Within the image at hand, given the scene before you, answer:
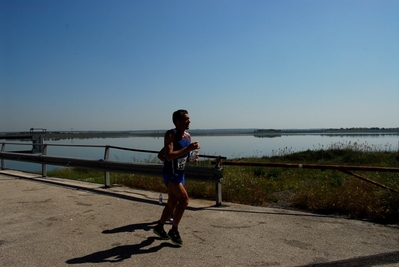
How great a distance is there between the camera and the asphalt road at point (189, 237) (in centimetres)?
443

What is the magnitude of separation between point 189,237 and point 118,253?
1.08 metres

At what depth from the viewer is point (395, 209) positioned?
240 inches

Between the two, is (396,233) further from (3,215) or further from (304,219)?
(3,215)

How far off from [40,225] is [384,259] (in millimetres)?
5037

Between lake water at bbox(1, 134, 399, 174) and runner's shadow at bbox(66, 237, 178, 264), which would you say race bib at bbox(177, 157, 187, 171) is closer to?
runner's shadow at bbox(66, 237, 178, 264)

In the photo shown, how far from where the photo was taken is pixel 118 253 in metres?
4.67

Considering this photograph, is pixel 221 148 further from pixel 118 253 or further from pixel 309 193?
pixel 118 253

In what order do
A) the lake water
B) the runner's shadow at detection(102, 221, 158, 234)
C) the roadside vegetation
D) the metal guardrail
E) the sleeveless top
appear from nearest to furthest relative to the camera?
the sleeveless top
the runner's shadow at detection(102, 221, 158, 234)
the roadside vegetation
the metal guardrail
the lake water

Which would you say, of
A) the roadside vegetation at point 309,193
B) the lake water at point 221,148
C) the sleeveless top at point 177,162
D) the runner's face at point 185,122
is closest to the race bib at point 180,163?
the sleeveless top at point 177,162

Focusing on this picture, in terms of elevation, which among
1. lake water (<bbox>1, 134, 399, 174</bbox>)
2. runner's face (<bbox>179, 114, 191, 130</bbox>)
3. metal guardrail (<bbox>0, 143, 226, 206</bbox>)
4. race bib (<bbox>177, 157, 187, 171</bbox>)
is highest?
runner's face (<bbox>179, 114, 191, 130</bbox>)

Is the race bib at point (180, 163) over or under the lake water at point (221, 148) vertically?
over

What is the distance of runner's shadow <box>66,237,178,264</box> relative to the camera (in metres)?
4.44

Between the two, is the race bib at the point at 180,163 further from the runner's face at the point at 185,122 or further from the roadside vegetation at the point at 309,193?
the roadside vegetation at the point at 309,193

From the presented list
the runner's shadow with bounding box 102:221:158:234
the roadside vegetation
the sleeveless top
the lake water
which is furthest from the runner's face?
the lake water
